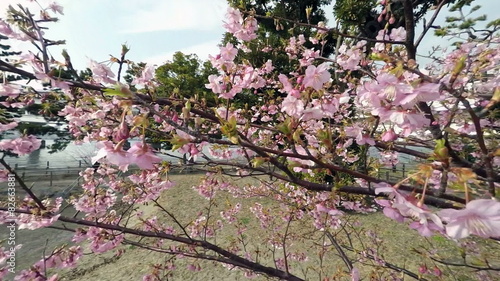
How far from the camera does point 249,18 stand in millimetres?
2555

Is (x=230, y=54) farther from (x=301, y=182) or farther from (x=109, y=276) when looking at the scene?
(x=109, y=276)

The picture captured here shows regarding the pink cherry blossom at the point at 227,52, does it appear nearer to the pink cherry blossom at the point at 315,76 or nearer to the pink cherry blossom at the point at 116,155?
the pink cherry blossom at the point at 315,76

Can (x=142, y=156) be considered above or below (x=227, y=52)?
below

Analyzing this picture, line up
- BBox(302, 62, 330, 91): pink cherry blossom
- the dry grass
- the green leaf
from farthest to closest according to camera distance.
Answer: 1. the dry grass
2. BBox(302, 62, 330, 91): pink cherry blossom
3. the green leaf

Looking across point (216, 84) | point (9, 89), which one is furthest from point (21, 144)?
point (216, 84)

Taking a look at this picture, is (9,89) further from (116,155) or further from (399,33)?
(399,33)

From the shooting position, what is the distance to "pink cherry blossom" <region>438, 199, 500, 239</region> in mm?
670

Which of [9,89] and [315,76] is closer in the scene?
[315,76]

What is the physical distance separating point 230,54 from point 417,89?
4.97ft

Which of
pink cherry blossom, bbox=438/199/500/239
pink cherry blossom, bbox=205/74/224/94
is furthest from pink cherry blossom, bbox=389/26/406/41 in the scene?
pink cherry blossom, bbox=438/199/500/239

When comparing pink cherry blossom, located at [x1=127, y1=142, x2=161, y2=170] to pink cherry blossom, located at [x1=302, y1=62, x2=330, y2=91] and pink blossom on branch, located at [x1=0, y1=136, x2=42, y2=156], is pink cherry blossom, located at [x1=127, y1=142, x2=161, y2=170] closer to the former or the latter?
pink cherry blossom, located at [x1=302, y1=62, x2=330, y2=91]

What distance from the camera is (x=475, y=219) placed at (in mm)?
726

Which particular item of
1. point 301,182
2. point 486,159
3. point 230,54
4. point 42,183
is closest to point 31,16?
point 230,54

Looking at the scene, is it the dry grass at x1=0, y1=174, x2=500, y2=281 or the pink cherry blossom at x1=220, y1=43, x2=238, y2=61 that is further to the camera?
the dry grass at x1=0, y1=174, x2=500, y2=281
